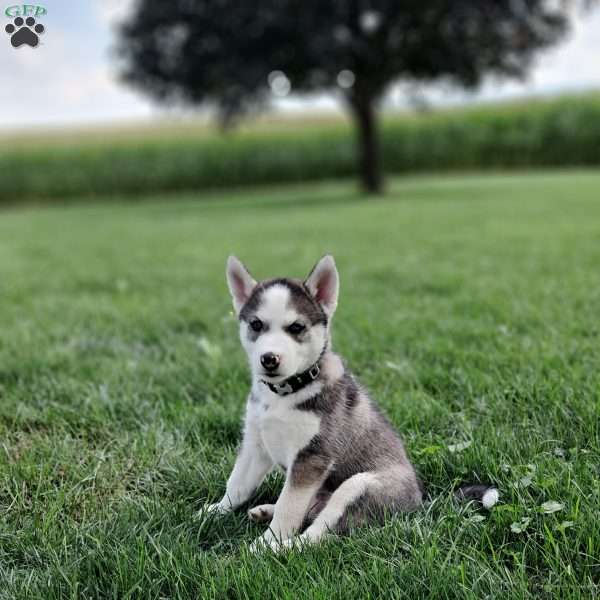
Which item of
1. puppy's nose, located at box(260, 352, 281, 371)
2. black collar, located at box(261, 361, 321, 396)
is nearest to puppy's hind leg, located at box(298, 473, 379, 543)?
black collar, located at box(261, 361, 321, 396)

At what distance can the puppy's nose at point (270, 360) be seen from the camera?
2.31m

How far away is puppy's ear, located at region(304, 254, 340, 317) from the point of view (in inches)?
99.8

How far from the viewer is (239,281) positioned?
8.72 ft

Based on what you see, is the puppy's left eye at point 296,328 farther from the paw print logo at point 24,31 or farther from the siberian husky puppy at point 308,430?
the paw print logo at point 24,31

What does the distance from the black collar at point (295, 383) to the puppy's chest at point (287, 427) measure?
0.04m

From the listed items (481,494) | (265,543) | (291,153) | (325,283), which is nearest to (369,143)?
(291,153)

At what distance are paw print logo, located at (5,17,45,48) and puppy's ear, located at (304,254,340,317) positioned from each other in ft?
8.11

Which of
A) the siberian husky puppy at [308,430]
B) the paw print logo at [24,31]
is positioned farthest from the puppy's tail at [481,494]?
the paw print logo at [24,31]

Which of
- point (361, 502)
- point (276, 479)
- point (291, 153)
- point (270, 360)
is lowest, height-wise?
point (276, 479)

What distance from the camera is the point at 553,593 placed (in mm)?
2100

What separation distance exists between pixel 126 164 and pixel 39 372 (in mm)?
→ 32241

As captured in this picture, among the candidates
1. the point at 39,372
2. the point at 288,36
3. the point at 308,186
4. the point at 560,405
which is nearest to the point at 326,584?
the point at 560,405

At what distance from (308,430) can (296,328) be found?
0.37m

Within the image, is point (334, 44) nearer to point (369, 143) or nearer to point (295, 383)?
point (369, 143)
